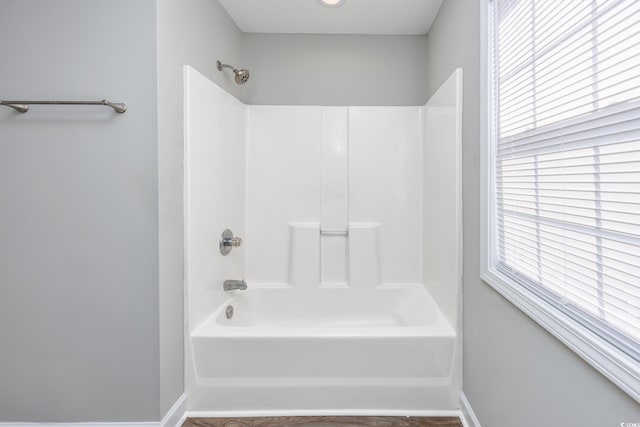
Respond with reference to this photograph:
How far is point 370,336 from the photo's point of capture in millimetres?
1653

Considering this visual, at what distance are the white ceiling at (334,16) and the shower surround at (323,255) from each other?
1.95ft

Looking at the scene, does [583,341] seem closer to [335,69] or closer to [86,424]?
[86,424]

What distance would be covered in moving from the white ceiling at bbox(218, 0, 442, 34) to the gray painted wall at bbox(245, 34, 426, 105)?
3.0 inches

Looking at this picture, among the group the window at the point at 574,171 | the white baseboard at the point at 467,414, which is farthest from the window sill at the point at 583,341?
the white baseboard at the point at 467,414

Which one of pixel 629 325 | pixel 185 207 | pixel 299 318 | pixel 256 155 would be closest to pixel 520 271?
pixel 629 325

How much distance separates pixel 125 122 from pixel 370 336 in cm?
154

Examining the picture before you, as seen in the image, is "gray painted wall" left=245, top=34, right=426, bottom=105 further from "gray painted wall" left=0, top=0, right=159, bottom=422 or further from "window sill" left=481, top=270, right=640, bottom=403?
"window sill" left=481, top=270, right=640, bottom=403

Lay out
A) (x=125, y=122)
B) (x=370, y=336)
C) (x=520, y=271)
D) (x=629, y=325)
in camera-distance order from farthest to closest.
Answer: (x=370, y=336) < (x=125, y=122) < (x=520, y=271) < (x=629, y=325)

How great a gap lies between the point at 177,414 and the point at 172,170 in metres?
1.22

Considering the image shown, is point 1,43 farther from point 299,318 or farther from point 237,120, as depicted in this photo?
point 299,318

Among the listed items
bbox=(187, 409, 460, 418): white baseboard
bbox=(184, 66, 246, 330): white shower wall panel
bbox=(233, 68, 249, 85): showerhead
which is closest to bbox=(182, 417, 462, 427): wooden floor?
bbox=(187, 409, 460, 418): white baseboard

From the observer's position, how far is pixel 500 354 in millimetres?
1273

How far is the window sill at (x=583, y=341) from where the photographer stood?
68 cm

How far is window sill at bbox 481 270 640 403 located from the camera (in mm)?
681
